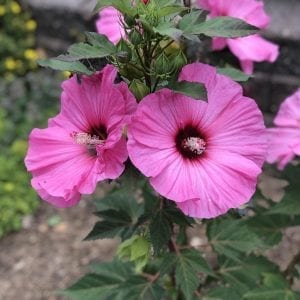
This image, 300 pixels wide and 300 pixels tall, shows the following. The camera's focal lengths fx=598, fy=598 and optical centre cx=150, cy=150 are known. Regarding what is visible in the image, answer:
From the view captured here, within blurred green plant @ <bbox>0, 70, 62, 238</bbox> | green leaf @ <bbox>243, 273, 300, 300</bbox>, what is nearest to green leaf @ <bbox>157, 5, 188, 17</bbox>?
green leaf @ <bbox>243, 273, 300, 300</bbox>

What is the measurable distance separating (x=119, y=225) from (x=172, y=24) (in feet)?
1.74

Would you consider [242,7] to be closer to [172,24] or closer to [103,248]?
[172,24]

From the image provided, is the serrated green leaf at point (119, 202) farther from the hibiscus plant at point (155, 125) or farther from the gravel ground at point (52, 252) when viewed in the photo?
the gravel ground at point (52, 252)

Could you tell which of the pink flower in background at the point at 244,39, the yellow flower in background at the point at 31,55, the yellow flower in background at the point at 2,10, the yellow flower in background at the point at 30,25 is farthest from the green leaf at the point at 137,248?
the yellow flower in background at the point at 2,10

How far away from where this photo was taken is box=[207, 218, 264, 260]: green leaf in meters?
1.42

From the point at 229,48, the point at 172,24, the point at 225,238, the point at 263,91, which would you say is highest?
the point at 172,24

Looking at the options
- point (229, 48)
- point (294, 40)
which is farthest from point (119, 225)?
point (294, 40)

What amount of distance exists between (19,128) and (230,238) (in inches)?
72.3

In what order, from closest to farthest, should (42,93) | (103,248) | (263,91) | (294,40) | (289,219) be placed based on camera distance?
(289,219), (103,248), (294,40), (263,91), (42,93)

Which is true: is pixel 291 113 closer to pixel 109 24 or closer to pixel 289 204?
pixel 289 204

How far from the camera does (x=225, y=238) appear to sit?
4.73 ft

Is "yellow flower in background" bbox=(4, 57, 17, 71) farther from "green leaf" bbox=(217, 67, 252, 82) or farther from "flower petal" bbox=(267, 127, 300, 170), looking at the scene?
"green leaf" bbox=(217, 67, 252, 82)

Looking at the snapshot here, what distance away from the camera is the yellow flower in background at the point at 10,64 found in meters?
3.51

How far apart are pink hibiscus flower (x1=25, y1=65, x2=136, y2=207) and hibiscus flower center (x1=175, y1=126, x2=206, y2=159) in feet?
0.34
